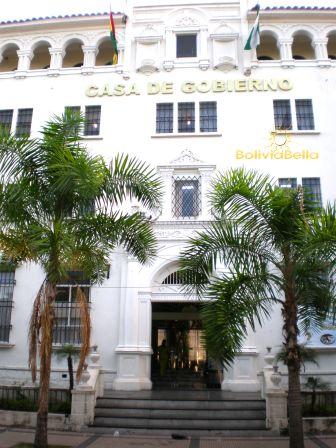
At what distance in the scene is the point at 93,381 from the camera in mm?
13969

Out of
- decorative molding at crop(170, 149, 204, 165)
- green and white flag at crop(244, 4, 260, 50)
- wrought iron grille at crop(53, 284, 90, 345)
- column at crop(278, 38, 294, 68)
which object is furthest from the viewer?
column at crop(278, 38, 294, 68)

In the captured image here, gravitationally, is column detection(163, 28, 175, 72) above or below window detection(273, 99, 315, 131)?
above

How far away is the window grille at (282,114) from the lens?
1931 cm

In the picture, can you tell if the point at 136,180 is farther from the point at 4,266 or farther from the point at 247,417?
the point at 247,417

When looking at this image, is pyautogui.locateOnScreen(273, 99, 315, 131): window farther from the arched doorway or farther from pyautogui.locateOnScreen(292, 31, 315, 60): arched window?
the arched doorway

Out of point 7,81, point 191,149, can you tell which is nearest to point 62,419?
point 191,149

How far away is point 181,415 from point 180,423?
0.31m

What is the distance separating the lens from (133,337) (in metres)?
16.6

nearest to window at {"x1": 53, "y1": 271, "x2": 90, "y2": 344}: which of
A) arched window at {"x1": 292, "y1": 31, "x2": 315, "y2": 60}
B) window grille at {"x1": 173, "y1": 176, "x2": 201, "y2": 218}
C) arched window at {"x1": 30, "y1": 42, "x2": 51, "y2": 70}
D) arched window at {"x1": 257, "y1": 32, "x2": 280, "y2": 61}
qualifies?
window grille at {"x1": 173, "y1": 176, "x2": 201, "y2": 218}

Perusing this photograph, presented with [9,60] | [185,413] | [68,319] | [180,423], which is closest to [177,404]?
[185,413]

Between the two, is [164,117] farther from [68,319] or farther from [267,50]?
[68,319]

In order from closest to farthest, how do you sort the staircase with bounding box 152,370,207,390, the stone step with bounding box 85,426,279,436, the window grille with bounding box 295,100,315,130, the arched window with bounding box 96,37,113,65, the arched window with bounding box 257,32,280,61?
the stone step with bounding box 85,426,279,436 < the staircase with bounding box 152,370,207,390 < the window grille with bounding box 295,100,315,130 < the arched window with bounding box 257,32,280,61 < the arched window with bounding box 96,37,113,65

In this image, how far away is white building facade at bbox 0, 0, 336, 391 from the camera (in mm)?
17172

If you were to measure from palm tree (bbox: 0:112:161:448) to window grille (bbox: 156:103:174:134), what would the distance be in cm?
875
